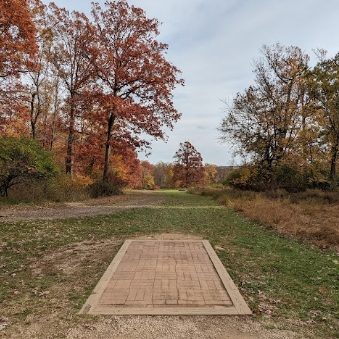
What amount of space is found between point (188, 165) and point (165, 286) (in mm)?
76229

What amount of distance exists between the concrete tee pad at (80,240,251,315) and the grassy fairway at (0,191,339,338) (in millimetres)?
251

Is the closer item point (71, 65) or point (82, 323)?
point (82, 323)

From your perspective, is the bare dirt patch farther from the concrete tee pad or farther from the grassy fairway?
the concrete tee pad

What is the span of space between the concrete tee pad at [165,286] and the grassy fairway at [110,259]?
251mm

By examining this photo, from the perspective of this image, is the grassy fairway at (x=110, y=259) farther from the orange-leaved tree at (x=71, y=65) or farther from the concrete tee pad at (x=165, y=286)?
the orange-leaved tree at (x=71, y=65)

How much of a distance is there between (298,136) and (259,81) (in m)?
5.43

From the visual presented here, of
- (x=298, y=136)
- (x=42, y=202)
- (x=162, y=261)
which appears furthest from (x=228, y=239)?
(x=298, y=136)

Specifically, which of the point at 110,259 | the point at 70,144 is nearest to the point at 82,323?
the point at 110,259

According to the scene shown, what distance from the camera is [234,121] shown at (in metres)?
30.2

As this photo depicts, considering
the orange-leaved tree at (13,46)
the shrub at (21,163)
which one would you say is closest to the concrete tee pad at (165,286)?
the shrub at (21,163)

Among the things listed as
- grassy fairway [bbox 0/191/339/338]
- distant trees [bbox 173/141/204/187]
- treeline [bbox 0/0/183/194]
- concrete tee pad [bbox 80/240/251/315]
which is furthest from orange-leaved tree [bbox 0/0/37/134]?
distant trees [bbox 173/141/204/187]

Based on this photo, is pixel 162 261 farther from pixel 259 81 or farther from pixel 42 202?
pixel 259 81

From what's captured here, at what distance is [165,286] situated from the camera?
19.8 feet

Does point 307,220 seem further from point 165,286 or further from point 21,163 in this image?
point 21,163
